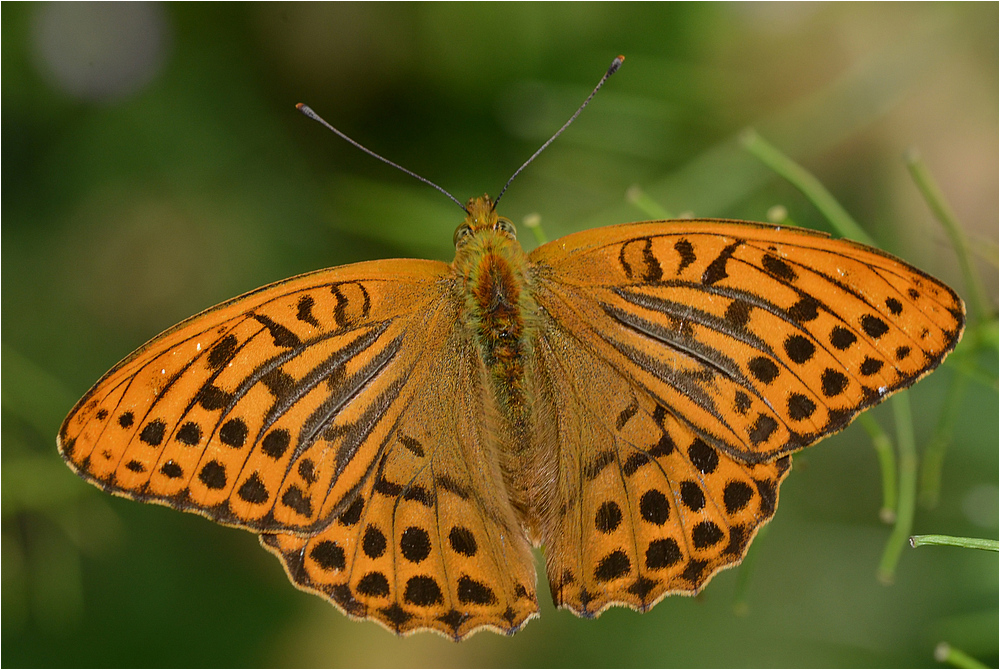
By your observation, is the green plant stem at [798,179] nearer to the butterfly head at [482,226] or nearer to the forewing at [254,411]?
the butterfly head at [482,226]

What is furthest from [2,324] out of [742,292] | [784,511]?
[784,511]

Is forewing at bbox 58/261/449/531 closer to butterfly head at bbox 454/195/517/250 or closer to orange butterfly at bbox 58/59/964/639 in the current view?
orange butterfly at bbox 58/59/964/639

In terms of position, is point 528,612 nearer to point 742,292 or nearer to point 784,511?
point 742,292

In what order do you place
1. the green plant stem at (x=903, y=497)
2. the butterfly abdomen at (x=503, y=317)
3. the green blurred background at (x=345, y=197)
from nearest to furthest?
the butterfly abdomen at (x=503, y=317)
the green plant stem at (x=903, y=497)
the green blurred background at (x=345, y=197)

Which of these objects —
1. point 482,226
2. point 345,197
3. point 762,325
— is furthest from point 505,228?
point 345,197

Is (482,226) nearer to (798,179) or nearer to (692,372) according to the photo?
(692,372)

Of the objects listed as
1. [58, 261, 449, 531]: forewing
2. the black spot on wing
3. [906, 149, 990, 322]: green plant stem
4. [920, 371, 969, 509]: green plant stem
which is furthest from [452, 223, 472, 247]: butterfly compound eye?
[920, 371, 969, 509]: green plant stem

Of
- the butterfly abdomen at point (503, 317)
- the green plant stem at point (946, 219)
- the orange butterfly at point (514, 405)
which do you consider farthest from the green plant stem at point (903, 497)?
the butterfly abdomen at point (503, 317)
